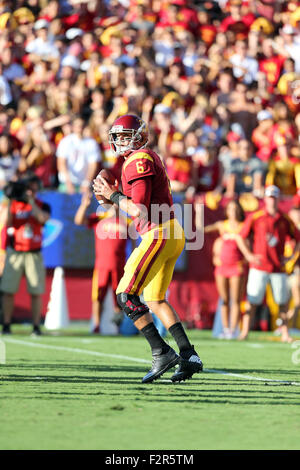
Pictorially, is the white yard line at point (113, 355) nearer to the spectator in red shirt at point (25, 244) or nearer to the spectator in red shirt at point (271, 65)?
the spectator in red shirt at point (25, 244)

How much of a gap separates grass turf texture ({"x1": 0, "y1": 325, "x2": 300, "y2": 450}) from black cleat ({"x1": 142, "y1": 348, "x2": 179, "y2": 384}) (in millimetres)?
82

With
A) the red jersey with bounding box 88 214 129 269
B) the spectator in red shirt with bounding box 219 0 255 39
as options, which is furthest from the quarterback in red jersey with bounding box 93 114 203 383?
the spectator in red shirt with bounding box 219 0 255 39

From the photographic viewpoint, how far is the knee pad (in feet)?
23.6

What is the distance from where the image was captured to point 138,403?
615 cm

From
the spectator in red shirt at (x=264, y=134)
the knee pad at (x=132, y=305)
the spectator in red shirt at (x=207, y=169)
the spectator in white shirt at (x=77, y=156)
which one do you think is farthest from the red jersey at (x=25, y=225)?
the knee pad at (x=132, y=305)

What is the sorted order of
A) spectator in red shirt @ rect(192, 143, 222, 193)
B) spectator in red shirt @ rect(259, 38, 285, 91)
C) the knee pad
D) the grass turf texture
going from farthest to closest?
spectator in red shirt @ rect(259, 38, 285, 91) < spectator in red shirt @ rect(192, 143, 222, 193) < the knee pad < the grass turf texture

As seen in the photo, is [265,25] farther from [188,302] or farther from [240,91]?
[188,302]

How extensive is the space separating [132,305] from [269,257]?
6.33m

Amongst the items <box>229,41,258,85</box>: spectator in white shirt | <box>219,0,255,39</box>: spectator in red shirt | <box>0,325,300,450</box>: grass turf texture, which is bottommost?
<box>0,325,300,450</box>: grass turf texture

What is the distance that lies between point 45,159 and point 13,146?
0.53 m

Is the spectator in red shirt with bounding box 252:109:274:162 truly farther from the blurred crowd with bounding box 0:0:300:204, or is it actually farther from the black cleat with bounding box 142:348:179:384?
the black cleat with bounding box 142:348:179:384

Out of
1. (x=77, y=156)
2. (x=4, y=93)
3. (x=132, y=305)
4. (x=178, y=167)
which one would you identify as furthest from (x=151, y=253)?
(x=4, y=93)

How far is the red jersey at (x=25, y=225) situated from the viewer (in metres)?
13.0

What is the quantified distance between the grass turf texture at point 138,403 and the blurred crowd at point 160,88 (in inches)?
197
